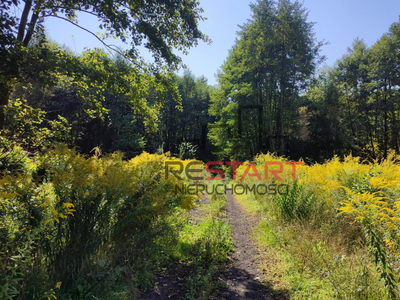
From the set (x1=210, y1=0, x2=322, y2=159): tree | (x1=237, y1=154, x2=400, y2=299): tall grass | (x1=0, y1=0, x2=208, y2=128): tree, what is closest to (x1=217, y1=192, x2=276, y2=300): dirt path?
(x1=237, y1=154, x2=400, y2=299): tall grass

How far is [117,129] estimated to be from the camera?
2528 centimetres

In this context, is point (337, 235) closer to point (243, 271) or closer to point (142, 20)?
point (243, 271)

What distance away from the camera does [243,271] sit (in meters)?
3.68

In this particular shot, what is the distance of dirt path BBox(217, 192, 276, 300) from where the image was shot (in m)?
3.02

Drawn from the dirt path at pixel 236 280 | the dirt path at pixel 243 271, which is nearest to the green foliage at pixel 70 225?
the dirt path at pixel 236 280

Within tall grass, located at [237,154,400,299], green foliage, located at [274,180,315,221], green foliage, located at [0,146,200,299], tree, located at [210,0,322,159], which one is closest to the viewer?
green foliage, located at [0,146,200,299]

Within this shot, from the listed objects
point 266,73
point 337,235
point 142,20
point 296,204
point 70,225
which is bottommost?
point 337,235

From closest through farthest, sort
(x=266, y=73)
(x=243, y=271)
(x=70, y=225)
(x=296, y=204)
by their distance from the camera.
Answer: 1. (x=70, y=225)
2. (x=243, y=271)
3. (x=296, y=204)
4. (x=266, y=73)

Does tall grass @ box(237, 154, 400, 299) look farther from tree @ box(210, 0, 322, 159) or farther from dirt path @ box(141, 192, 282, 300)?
tree @ box(210, 0, 322, 159)

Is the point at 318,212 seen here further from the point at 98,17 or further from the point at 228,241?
the point at 98,17

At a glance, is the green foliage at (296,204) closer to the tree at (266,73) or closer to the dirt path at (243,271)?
the dirt path at (243,271)

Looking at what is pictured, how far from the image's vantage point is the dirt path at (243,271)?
3024 millimetres

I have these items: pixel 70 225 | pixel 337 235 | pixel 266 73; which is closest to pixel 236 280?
pixel 337 235

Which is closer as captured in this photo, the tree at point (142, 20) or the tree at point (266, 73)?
the tree at point (142, 20)
